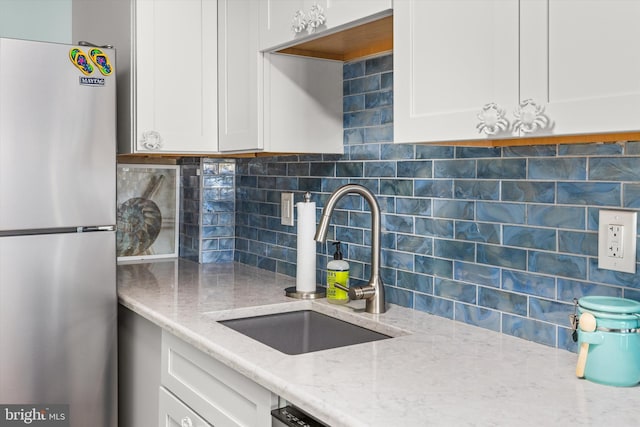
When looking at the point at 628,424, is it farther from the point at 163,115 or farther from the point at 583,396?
the point at 163,115

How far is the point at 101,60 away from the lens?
214 cm

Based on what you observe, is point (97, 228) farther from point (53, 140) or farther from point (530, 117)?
point (530, 117)

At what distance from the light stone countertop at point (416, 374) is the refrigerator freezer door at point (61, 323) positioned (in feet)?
0.94

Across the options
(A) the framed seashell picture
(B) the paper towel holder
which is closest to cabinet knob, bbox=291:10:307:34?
(B) the paper towel holder

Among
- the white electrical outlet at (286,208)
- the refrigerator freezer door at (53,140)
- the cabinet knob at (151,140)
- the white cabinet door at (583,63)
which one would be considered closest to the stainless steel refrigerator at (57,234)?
the refrigerator freezer door at (53,140)

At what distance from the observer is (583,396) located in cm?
118

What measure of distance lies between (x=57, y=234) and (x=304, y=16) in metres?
1.12

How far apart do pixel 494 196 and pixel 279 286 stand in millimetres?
1010

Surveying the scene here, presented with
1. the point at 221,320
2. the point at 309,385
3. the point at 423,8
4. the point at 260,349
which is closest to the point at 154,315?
the point at 221,320

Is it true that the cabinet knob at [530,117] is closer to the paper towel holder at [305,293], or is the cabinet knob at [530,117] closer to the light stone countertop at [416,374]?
→ the light stone countertop at [416,374]

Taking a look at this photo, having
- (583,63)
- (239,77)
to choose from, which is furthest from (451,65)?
(239,77)

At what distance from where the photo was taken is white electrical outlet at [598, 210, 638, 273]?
130 cm

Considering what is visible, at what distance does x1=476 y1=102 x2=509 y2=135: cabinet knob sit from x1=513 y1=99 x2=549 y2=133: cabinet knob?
0.10 feet

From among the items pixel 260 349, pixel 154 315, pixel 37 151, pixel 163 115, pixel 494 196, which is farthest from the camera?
pixel 163 115
